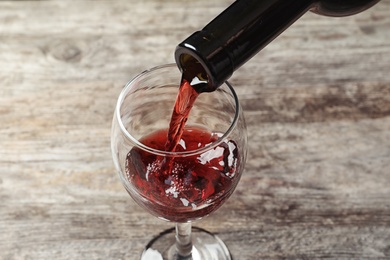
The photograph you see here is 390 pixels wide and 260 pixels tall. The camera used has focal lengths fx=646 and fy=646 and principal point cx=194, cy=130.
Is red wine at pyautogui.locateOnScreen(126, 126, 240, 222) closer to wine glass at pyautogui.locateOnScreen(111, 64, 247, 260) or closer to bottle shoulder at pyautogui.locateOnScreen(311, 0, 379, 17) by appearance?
wine glass at pyautogui.locateOnScreen(111, 64, 247, 260)

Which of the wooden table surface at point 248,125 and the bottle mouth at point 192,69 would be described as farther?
the wooden table surface at point 248,125

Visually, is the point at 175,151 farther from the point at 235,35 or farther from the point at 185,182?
the point at 235,35

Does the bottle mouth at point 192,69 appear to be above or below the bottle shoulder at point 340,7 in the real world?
below

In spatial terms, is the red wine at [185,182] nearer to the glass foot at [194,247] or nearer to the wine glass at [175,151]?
the wine glass at [175,151]

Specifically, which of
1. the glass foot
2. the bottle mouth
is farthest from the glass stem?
the bottle mouth

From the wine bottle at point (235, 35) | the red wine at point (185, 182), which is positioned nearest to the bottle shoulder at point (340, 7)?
the wine bottle at point (235, 35)

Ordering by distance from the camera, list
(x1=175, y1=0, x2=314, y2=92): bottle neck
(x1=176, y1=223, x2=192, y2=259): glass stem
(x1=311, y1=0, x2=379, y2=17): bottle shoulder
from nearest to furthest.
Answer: (x1=175, y1=0, x2=314, y2=92): bottle neck → (x1=311, y1=0, x2=379, y2=17): bottle shoulder → (x1=176, y1=223, x2=192, y2=259): glass stem

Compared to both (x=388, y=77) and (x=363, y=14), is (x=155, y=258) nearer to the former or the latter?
(x=388, y=77)
